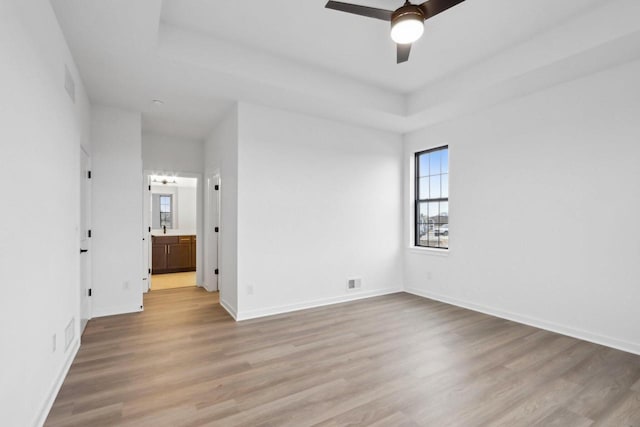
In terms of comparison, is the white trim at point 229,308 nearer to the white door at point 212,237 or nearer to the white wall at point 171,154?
the white door at point 212,237

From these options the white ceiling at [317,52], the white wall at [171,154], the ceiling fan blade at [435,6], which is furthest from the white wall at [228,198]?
the ceiling fan blade at [435,6]

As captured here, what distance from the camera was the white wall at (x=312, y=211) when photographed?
13.6 ft

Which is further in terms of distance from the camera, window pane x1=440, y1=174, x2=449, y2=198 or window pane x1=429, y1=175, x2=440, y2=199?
window pane x1=429, y1=175, x2=440, y2=199

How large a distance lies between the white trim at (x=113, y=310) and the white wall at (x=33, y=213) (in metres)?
1.53

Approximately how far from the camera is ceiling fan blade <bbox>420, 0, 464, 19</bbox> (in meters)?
2.23

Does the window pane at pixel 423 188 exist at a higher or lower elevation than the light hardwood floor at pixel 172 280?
higher

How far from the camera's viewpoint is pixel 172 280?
6.56 metres

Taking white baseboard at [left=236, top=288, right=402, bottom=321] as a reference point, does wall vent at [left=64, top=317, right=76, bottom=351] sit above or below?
above

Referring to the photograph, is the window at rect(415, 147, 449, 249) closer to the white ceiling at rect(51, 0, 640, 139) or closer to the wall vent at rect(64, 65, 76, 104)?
the white ceiling at rect(51, 0, 640, 139)

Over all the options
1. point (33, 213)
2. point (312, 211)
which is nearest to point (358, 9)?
point (33, 213)

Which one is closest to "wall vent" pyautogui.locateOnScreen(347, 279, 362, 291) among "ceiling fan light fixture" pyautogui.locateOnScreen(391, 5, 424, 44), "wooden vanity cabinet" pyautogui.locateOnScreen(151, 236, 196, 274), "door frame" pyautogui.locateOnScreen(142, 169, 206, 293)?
"door frame" pyautogui.locateOnScreen(142, 169, 206, 293)

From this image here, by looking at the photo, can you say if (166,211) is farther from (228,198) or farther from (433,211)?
(433,211)

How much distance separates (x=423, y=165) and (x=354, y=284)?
2.38m

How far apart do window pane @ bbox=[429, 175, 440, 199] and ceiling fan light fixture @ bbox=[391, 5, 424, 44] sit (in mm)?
3101
